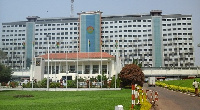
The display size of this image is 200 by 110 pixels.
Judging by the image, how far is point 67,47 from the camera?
6109cm

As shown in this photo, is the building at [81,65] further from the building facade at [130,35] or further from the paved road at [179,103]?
the building facade at [130,35]

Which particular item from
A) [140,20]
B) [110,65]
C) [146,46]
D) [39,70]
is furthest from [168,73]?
[39,70]

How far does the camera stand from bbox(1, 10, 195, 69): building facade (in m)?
56.5

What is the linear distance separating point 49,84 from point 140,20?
40697mm

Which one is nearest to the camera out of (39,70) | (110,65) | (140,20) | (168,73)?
(39,70)

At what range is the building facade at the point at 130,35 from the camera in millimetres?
56469

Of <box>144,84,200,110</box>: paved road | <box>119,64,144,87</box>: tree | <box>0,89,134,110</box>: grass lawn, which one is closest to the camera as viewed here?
<box>144,84,200,110</box>: paved road

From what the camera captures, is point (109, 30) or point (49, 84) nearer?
point (49, 84)

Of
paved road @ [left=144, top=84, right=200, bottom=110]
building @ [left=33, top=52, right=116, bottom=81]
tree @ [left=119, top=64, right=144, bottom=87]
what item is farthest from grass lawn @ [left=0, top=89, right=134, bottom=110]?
building @ [left=33, top=52, right=116, bottom=81]

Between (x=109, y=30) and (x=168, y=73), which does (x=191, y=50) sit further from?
(x=109, y=30)

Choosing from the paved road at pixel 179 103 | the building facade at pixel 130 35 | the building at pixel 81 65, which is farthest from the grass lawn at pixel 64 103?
the building facade at pixel 130 35

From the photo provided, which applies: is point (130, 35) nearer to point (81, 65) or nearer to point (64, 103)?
point (81, 65)

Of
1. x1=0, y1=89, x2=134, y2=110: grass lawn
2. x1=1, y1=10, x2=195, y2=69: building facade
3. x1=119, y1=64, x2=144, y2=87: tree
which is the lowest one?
x1=0, y1=89, x2=134, y2=110: grass lawn

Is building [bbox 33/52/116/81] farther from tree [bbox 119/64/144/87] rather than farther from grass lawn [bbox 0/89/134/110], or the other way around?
grass lawn [bbox 0/89/134/110]
